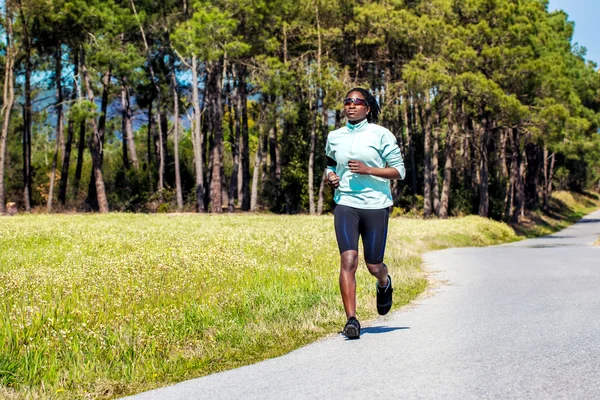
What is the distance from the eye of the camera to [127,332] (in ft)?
21.0

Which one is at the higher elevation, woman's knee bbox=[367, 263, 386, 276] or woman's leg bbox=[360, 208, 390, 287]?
woman's leg bbox=[360, 208, 390, 287]

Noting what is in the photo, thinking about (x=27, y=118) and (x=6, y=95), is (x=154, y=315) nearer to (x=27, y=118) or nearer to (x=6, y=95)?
(x=6, y=95)

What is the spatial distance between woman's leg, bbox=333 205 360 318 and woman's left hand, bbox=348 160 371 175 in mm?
391

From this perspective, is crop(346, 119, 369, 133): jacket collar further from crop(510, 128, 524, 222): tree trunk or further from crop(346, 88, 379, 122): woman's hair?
crop(510, 128, 524, 222): tree trunk

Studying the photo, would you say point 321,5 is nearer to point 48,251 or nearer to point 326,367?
point 48,251

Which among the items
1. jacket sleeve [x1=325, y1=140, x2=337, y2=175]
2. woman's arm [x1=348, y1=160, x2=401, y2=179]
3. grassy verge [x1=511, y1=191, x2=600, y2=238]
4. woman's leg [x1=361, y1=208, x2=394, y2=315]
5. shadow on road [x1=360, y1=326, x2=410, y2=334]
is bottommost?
grassy verge [x1=511, y1=191, x2=600, y2=238]

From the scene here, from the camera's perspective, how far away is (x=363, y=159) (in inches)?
280

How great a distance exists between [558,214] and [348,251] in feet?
220

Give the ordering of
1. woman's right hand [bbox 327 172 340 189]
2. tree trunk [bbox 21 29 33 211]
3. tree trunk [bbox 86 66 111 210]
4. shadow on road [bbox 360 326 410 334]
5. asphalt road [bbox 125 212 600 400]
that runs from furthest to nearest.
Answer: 1. tree trunk [bbox 86 66 111 210]
2. tree trunk [bbox 21 29 33 211]
3. shadow on road [bbox 360 326 410 334]
4. woman's right hand [bbox 327 172 340 189]
5. asphalt road [bbox 125 212 600 400]

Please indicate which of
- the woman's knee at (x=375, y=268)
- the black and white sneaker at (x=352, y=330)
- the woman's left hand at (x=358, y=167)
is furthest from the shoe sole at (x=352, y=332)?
the woman's left hand at (x=358, y=167)

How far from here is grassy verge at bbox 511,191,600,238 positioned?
47.0 m

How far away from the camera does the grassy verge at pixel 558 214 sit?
47.0 m

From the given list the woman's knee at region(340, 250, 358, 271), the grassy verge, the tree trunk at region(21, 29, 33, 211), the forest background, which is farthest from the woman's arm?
the grassy verge

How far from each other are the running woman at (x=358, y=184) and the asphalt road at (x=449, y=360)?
710 millimetres
